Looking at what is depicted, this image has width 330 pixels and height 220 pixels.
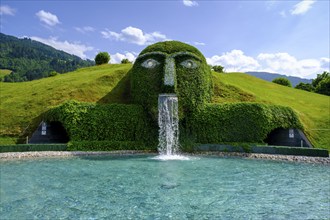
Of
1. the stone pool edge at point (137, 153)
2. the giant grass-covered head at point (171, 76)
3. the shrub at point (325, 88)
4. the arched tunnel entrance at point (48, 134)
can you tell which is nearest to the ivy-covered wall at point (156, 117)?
the giant grass-covered head at point (171, 76)

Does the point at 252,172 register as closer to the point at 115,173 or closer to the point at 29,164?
the point at 115,173

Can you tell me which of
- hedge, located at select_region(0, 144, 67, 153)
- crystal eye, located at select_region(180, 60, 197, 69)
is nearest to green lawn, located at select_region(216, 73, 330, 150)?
crystal eye, located at select_region(180, 60, 197, 69)

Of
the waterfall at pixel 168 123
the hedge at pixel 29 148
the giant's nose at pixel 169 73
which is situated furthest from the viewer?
the giant's nose at pixel 169 73

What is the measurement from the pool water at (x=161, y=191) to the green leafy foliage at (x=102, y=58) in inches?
1700

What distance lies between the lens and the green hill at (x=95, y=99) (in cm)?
2662

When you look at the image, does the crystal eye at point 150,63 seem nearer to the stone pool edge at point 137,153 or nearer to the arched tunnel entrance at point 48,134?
the stone pool edge at point 137,153

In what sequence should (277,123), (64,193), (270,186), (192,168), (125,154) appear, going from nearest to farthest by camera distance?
(64,193), (270,186), (192,168), (125,154), (277,123)

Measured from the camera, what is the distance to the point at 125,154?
2228cm

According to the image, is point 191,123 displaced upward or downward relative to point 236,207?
upward

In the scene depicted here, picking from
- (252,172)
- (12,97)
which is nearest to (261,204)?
(252,172)

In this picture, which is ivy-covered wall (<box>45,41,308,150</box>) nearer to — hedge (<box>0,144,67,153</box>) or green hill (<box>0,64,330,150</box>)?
hedge (<box>0,144,67,153</box>)

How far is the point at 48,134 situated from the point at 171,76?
1219 cm

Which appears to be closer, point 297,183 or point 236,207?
point 236,207

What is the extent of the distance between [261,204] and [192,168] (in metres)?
6.89
